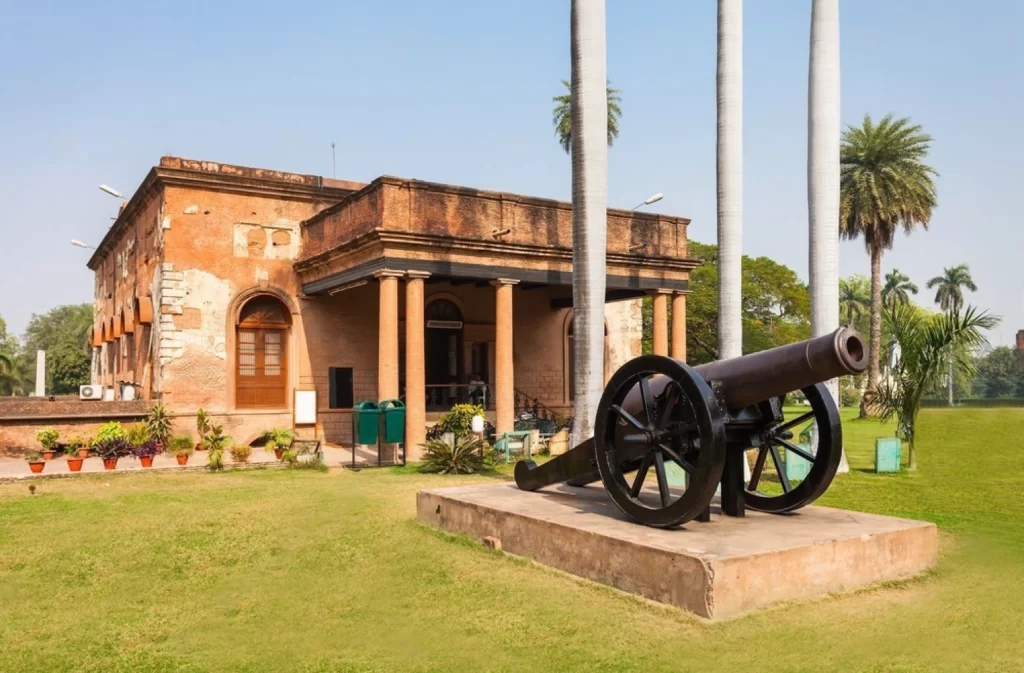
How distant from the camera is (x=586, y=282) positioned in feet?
42.8

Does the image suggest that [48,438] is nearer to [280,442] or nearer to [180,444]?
[180,444]

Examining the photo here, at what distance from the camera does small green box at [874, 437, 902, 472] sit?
1409 cm

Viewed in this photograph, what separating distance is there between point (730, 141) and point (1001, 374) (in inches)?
3251

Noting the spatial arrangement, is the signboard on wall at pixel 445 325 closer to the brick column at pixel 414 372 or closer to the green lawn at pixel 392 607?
the brick column at pixel 414 372

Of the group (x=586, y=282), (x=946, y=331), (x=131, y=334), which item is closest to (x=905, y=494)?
(x=946, y=331)

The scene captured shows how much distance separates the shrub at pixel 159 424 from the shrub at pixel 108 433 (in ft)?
3.85

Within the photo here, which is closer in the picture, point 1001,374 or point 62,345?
point 62,345

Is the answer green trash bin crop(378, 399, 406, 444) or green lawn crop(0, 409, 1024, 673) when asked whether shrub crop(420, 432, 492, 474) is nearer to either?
green trash bin crop(378, 399, 406, 444)

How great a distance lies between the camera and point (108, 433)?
16.6 metres

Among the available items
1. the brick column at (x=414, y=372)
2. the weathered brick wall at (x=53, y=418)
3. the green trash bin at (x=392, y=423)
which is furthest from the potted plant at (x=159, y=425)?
the brick column at (x=414, y=372)

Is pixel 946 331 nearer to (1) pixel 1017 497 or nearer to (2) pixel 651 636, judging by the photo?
(1) pixel 1017 497

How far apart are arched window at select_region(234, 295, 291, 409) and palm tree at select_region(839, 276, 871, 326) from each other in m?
45.9

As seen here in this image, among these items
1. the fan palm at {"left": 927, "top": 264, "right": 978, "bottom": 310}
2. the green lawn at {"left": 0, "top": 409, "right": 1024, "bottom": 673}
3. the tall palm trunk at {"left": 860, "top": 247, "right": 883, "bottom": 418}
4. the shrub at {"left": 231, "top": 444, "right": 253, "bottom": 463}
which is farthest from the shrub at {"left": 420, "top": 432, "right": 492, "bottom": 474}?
the fan palm at {"left": 927, "top": 264, "right": 978, "bottom": 310}

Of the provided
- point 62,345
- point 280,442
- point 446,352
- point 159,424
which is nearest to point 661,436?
point 280,442
